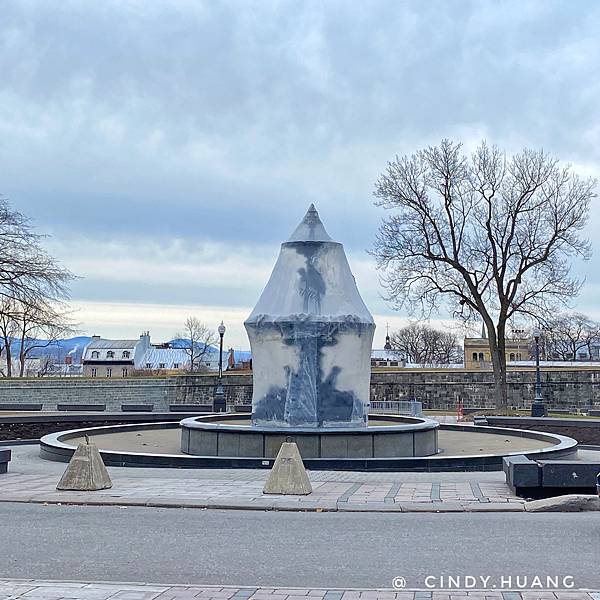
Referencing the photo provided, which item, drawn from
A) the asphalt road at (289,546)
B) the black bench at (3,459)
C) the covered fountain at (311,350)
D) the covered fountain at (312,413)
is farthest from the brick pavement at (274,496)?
the covered fountain at (311,350)

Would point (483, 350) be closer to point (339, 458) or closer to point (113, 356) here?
point (113, 356)

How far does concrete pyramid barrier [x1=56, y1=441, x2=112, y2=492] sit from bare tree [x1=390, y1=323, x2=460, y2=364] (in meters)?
104

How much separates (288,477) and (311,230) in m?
9.40

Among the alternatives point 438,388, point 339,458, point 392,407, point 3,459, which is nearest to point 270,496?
point 339,458

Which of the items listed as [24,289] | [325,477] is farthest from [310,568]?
[24,289]

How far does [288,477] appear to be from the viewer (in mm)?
11188

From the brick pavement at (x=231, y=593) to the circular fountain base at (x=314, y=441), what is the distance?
8.86m

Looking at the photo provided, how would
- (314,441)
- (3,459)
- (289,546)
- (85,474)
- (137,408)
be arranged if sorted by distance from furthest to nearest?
(137,408) → (314,441) → (3,459) → (85,474) → (289,546)

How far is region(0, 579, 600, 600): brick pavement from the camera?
5812 mm

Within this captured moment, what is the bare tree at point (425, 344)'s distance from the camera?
375ft

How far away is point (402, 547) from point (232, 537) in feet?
5.99

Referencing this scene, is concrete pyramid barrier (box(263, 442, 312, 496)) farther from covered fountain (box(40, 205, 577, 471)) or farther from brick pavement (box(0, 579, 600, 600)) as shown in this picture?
brick pavement (box(0, 579, 600, 600))

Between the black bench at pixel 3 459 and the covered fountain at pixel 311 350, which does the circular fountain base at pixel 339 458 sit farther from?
the black bench at pixel 3 459

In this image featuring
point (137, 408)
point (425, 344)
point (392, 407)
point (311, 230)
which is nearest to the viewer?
point (311, 230)
